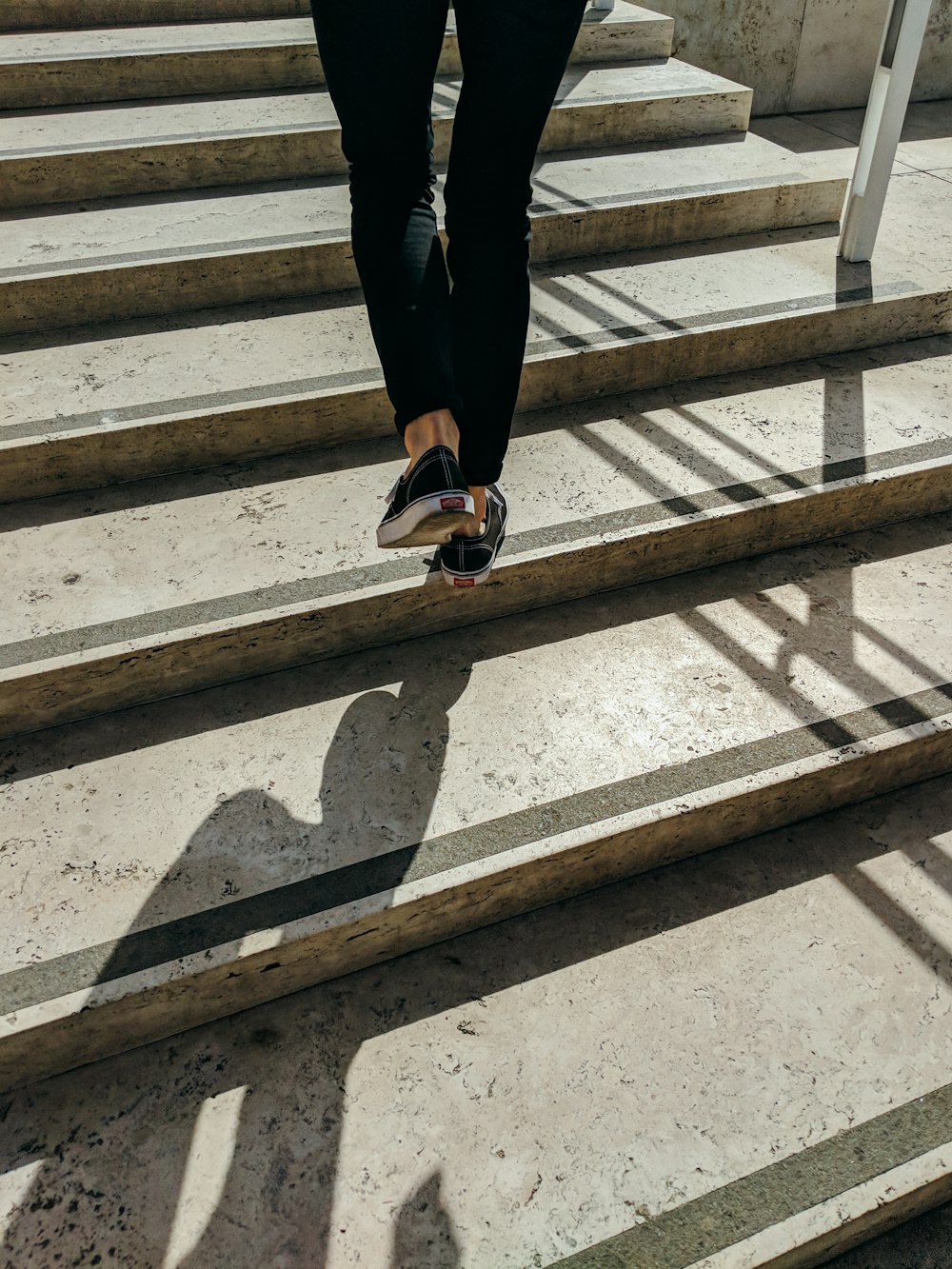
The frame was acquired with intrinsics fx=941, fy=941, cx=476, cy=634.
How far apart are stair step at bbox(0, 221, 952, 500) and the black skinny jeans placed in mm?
899

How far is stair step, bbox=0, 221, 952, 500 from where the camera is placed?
7.14 feet

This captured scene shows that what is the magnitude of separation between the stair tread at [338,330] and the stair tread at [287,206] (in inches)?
7.2

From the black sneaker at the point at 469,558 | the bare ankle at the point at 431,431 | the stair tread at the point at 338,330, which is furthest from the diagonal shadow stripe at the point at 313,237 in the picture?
the bare ankle at the point at 431,431

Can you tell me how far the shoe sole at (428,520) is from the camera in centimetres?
141

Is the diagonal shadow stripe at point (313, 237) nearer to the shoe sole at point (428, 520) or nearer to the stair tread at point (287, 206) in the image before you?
the stair tread at point (287, 206)

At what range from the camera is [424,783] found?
1.70 meters

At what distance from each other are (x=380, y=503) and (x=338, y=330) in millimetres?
688

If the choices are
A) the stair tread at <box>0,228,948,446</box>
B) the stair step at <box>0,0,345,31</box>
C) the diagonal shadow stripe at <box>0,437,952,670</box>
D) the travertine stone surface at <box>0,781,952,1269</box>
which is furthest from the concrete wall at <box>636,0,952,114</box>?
the travertine stone surface at <box>0,781,952,1269</box>

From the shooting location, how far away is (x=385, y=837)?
1605mm

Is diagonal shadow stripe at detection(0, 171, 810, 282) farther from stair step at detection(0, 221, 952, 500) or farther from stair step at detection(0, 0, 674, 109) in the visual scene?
stair step at detection(0, 0, 674, 109)

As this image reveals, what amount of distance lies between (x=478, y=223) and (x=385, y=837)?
982 mm

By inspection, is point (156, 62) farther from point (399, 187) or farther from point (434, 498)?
point (434, 498)

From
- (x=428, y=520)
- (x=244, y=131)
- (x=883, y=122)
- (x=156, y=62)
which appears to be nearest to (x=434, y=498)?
(x=428, y=520)

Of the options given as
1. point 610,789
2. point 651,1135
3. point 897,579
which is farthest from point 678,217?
point 651,1135
